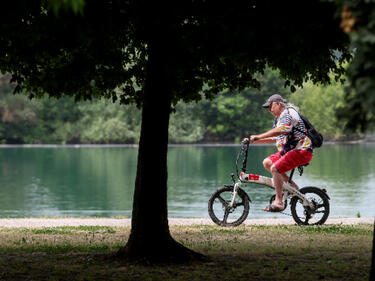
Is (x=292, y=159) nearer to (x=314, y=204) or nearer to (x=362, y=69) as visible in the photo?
(x=314, y=204)

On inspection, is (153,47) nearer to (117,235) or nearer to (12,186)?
(117,235)

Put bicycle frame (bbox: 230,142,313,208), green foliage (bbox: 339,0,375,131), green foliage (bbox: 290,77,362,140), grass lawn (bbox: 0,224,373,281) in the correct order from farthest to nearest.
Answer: green foliage (bbox: 290,77,362,140), bicycle frame (bbox: 230,142,313,208), grass lawn (bbox: 0,224,373,281), green foliage (bbox: 339,0,375,131)

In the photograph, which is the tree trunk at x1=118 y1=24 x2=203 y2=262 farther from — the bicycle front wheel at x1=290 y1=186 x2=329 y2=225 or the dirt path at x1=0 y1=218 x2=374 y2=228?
the dirt path at x1=0 y1=218 x2=374 y2=228

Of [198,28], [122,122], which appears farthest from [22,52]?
[122,122]

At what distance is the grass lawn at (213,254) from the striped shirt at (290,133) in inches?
56.9

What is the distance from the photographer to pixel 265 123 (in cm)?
10369

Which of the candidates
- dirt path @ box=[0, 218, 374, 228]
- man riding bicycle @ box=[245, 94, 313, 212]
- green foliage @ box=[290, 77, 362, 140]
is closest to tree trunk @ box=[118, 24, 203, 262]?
man riding bicycle @ box=[245, 94, 313, 212]

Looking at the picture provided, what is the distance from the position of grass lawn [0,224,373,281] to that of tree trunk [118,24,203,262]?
0.32 meters

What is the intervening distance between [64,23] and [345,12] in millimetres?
3249

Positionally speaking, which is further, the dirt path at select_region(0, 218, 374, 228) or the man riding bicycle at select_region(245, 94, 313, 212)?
the dirt path at select_region(0, 218, 374, 228)

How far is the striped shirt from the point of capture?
37.0 feet

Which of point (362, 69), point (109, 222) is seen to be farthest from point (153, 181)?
point (109, 222)

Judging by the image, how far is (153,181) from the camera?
27.7ft

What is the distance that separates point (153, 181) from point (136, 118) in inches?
3218
